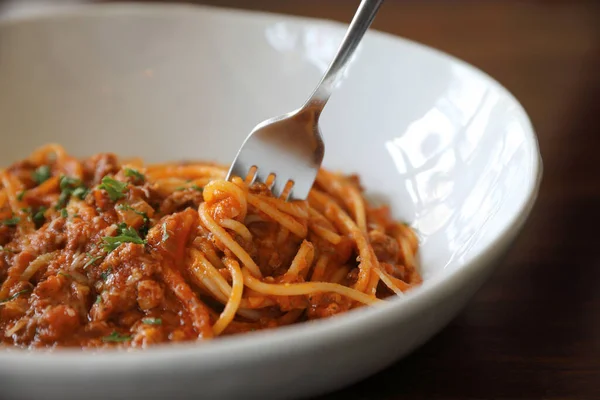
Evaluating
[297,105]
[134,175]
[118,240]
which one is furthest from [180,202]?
[297,105]

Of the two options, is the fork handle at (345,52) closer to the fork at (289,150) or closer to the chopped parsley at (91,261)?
the fork at (289,150)

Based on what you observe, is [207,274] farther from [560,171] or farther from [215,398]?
[560,171]

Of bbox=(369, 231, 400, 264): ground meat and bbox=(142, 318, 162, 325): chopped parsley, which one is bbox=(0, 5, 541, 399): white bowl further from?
bbox=(142, 318, 162, 325): chopped parsley

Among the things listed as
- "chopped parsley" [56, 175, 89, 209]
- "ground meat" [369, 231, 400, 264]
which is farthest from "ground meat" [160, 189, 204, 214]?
"ground meat" [369, 231, 400, 264]

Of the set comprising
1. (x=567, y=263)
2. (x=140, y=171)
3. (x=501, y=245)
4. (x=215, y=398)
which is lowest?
(x=140, y=171)

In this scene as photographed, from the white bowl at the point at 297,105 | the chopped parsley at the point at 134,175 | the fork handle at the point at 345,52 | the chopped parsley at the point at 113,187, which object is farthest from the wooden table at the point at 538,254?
A: the chopped parsley at the point at 134,175

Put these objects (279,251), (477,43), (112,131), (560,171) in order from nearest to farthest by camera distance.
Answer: (279,251), (560,171), (112,131), (477,43)

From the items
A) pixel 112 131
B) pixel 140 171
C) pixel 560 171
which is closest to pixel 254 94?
pixel 112 131

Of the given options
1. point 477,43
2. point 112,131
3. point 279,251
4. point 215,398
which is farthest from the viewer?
point 477,43
